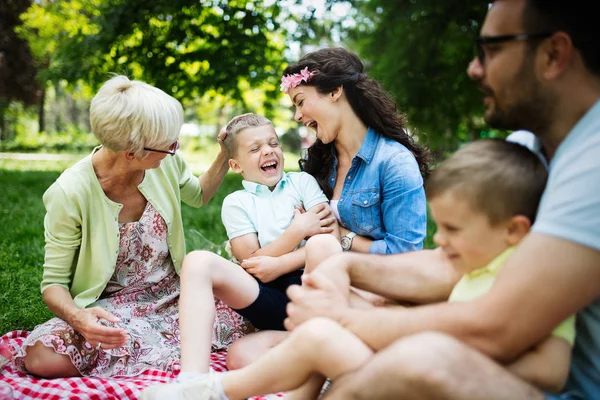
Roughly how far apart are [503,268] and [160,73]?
28.6 ft

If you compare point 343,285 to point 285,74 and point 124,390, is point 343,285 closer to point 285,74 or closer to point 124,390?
point 124,390

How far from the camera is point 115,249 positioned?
303 centimetres

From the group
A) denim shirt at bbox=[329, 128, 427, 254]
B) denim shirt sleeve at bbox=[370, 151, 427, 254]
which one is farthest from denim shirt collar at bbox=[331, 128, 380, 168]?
denim shirt sleeve at bbox=[370, 151, 427, 254]

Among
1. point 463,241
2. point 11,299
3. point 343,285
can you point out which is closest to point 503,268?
point 463,241

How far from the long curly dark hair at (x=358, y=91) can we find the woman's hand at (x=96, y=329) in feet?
4.20

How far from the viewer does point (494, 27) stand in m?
1.85

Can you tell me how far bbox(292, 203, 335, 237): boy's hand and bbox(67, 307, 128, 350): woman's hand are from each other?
934 mm

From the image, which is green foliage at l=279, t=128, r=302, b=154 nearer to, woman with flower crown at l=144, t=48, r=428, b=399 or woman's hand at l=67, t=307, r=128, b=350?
woman with flower crown at l=144, t=48, r=428, b=399

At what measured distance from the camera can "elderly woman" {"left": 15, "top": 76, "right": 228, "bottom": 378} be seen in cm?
279

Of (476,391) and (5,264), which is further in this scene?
(5,264)

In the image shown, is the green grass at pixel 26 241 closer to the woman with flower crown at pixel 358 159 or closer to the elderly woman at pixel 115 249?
the elderly woman at pixel 115 249

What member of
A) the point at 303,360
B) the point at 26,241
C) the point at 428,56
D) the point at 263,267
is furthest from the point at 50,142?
the point at 303,360

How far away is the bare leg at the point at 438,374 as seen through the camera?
1476 millimetres

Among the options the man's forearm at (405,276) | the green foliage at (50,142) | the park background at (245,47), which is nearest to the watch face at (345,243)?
the man's forearm at (405,276)
